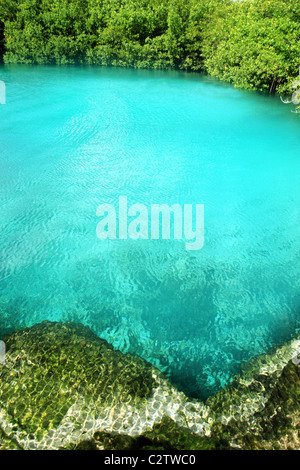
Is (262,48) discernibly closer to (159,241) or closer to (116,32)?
(159,241)

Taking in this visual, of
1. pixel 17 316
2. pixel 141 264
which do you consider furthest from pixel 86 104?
pixel 17 316

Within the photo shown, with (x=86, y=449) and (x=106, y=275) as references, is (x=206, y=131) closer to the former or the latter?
(x=106, y=275)

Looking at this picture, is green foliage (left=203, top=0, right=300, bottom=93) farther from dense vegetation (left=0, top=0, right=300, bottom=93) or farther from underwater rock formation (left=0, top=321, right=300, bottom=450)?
underwater rock formation (left=0, top=321, right=300, bottom=450)
